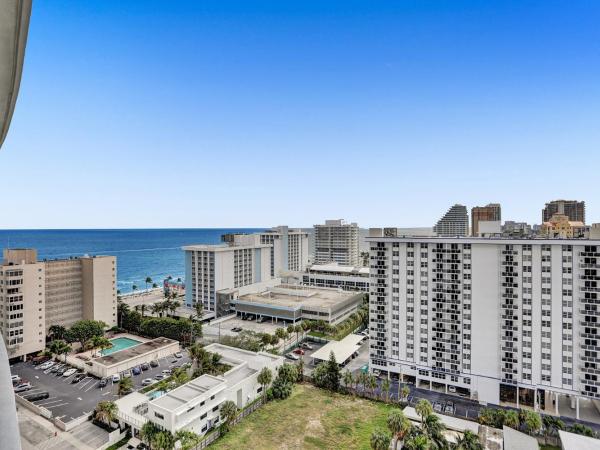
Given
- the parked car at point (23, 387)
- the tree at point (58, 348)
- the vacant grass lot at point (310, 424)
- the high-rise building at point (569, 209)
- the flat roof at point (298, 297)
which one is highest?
the high-rise building at point (569, 209)

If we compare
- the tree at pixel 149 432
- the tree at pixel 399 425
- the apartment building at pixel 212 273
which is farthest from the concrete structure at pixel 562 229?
the apartment building at pixel 212 273

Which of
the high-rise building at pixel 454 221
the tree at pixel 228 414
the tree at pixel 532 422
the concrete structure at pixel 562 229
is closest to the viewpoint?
the tree at pixel 532 422

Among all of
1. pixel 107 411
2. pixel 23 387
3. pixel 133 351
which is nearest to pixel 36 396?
pixel 23 387

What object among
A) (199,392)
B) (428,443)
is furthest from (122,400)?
(428,443)

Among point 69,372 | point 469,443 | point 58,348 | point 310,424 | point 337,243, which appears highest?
point 337,243

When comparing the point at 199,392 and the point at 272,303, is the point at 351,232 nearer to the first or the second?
the point at 272,303

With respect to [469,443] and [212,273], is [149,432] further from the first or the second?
[212,273]

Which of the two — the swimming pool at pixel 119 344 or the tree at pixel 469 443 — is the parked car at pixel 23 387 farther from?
the tree at pixel 469 443
